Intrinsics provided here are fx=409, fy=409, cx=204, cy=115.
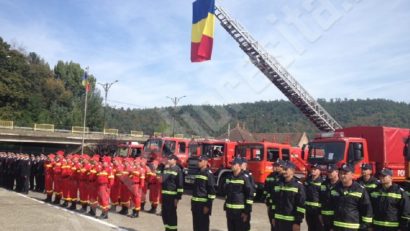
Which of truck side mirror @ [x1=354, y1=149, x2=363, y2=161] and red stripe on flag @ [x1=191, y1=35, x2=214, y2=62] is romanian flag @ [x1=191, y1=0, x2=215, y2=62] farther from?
truck side mirror @ [x1=354, y1=149, x2=363, y2=161]

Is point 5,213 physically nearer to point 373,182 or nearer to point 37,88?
point 373,182

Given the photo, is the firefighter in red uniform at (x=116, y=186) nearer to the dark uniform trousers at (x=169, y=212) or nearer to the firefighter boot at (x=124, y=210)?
the firefighter boot at (x=124, y=210)

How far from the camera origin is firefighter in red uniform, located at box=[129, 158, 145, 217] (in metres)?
10.7

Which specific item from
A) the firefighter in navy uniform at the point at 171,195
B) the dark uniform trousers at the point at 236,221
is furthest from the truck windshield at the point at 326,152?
the dark uniform trousers at the point at 236,221

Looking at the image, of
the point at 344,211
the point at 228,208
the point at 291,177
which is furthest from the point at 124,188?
the point at 344,211

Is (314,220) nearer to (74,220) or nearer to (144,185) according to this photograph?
(74,220)

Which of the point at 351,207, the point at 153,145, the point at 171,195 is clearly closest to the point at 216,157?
the point at 153,145

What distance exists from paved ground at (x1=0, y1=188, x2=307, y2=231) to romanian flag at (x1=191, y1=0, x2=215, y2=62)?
4799mm

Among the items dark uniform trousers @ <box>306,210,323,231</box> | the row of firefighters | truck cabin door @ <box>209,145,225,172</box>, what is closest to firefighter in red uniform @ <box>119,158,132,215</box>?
the row of firefighters

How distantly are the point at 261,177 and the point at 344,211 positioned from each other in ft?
30.8

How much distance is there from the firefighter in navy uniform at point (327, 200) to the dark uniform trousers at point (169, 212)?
9.06 feet

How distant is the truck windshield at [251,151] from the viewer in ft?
51.1

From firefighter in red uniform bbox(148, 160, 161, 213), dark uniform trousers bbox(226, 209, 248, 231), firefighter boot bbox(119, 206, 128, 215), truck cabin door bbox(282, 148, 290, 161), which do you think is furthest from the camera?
truck cabin door bbox(282, 148, 290, 161)

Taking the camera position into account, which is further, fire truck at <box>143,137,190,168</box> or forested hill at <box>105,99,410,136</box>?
forested hill at <box>105,99,410,136</box>
